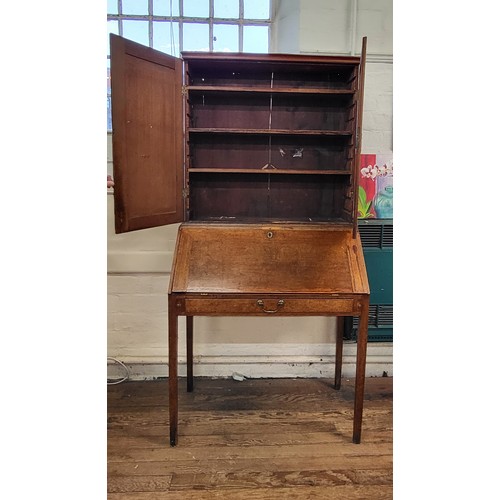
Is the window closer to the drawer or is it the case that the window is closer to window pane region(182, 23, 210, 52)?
window pane region(182, 23, 210, 52)

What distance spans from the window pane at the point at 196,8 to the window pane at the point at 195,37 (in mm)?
53

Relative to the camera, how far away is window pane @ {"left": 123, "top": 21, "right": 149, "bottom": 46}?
265 cm

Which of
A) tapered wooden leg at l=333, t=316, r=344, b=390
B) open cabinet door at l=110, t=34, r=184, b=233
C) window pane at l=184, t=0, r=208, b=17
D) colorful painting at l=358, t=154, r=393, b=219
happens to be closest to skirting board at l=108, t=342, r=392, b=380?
tapered wooden leg at l=333, t=316, r=344, b=390

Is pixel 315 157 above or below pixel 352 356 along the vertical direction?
above

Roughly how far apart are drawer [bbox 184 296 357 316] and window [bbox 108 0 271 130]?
155cm

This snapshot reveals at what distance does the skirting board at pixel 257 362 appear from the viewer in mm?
2709

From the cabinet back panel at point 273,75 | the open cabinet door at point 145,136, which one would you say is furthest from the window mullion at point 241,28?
the open cabinet door at point 145,136

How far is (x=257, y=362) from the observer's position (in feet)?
8.99
